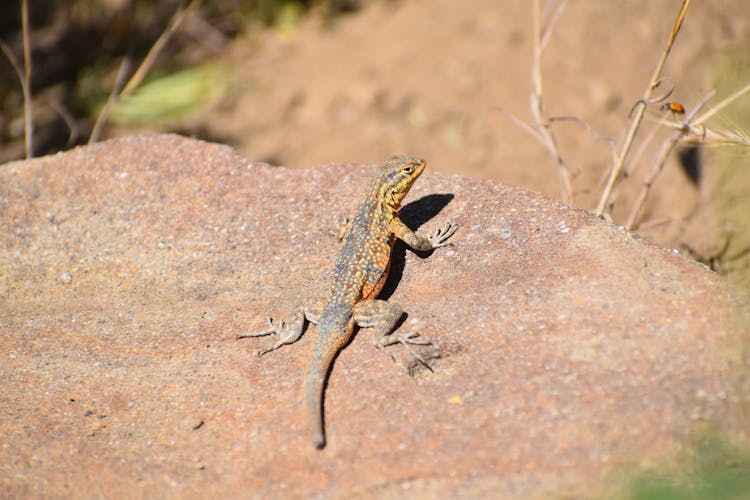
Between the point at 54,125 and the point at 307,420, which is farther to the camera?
the point at 54,125

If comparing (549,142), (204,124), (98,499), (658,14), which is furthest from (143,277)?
(658,14)

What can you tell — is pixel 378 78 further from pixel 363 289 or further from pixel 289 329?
pixel 289 329

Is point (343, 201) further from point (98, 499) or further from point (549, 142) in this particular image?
point (98, 499)

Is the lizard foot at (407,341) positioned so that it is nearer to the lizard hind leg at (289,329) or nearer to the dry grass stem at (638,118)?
the lizard hind leg at (289,329)

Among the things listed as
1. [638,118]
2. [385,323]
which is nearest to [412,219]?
[385,323]

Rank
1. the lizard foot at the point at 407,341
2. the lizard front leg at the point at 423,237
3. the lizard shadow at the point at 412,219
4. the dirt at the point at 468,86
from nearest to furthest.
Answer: the lizard foot at the point at 407,341 < the lizard front leg at the point at 423,237 < the lizard shadow at the point at 412,219 < the dirt at the point at 468,86

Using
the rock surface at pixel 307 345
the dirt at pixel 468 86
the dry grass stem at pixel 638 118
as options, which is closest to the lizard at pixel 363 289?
the rock surface at pixel 307 345
